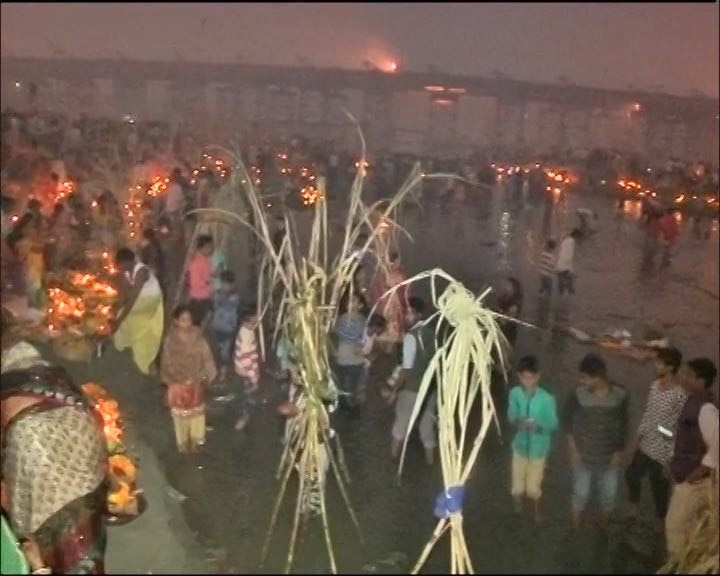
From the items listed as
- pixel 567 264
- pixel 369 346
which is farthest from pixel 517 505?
pixel 567 264

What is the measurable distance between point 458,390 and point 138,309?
795 mm

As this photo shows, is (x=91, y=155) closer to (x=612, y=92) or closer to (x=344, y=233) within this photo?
(x=344, y=233)

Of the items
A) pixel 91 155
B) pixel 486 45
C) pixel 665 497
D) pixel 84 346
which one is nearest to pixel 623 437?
pixel 665 497

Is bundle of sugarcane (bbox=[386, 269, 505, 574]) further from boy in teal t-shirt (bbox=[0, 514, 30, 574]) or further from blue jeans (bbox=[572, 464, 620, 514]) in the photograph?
boy in teal t-shirt (bbox=[0, 514, 30, 574])

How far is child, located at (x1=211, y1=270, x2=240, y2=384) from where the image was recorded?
80.8 inches

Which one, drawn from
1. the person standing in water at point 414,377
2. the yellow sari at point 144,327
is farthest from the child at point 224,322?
the person standing in water at point 414,377

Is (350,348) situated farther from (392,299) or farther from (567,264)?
(567,264)

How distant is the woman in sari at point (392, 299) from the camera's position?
1.95 m

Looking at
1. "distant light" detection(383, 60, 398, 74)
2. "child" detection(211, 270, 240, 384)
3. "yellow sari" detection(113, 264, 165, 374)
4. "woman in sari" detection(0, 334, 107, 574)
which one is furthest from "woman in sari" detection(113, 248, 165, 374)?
"distant light" detection(383, 60, 398, 74)

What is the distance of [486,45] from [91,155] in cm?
89

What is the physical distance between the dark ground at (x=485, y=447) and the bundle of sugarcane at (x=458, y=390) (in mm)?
56

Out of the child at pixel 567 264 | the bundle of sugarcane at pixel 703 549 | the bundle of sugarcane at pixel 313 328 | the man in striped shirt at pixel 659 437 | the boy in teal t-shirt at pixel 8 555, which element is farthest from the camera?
the child at pixel 567 264

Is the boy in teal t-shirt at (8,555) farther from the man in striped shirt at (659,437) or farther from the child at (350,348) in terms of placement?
the man in striped shirt at (659,437)

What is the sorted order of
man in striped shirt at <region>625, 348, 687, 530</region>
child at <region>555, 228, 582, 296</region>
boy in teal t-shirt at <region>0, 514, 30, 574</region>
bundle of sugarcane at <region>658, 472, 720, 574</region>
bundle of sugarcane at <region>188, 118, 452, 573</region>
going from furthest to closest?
child at <region>555, 228, 582, 296</region>, man in striped shirt at <region>625, 348, 687, 530</region>, bundle of sugarcane at <region>188, 118, 452, 573</region>, bundle of sugarcane at <region>658, 472, 720, 574</region>, boy in teal t-shirt at <region>0, 514, 30, 574</region>
